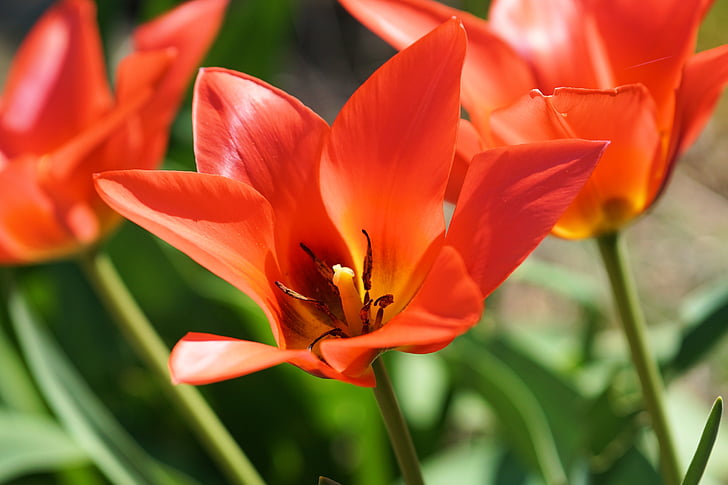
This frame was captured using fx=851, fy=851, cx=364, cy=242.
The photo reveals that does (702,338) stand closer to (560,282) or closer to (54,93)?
(560,282)

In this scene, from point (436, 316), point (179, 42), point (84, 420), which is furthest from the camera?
point (84, 420)

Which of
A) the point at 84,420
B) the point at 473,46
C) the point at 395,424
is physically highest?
the point at 473,46

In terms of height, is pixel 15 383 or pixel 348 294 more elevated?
pixel 348 294

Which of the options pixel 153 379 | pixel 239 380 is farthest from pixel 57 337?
pixel 239 380

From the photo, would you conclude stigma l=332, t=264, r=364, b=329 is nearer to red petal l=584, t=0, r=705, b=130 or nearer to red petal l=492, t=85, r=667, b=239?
red petal l=492, t=85, r=667, b=239

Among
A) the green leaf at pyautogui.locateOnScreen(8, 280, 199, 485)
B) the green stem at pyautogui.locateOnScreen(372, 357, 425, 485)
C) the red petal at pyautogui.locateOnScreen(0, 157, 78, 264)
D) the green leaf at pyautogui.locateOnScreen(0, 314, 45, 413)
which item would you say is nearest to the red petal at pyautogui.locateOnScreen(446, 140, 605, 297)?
the green stem at pyautogui.locateOnScreen(372, 357, 425, 485)

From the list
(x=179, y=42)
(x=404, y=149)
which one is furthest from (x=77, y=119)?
(x=404, y=149)

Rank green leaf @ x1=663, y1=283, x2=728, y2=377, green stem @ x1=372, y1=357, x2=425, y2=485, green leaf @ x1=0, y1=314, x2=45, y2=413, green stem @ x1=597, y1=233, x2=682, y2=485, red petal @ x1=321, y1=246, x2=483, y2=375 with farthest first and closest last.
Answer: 1. green leaf @ x1=0, y1=314, x2=45, y2=413
2. green leaf @ x1=663, y1=283, x2=728, y2=377
3. green stem @ x1=597, y1=233, x2=682, y2=485
4. green stem @ x1=372, y1=357, x2=425, y2=485
5. red petal @ x1=321, y1=246, x2=483, y2=375

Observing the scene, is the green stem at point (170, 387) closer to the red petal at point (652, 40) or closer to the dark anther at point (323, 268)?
the dark anther at point (323, 268)

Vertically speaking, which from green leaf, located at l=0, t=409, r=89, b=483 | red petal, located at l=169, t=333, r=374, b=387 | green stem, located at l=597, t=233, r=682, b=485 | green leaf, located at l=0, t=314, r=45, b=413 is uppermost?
red petal, located at l=169, t=333, r=374, b=387
